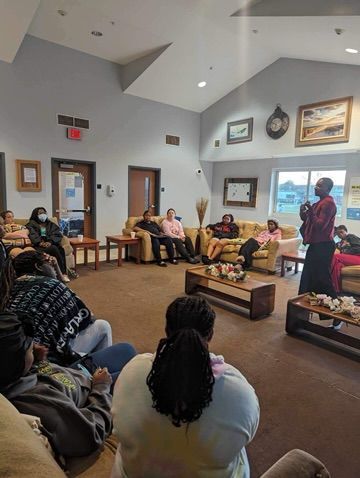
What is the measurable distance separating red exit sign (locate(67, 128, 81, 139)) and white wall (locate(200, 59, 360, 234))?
10.9ft

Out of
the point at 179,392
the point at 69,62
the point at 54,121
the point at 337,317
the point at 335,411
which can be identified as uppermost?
the point at 69,62

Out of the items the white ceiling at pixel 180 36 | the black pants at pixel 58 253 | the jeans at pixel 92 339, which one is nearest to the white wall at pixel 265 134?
the white ceiling at pixel 180 36

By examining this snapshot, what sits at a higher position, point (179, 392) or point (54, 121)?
point (54, 121)

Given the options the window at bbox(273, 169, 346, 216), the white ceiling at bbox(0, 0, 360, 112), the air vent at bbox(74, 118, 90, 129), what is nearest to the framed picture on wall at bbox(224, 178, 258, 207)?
the window at bbox(273, 169, 346, 216)

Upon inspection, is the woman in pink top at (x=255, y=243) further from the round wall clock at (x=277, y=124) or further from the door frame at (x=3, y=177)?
the door frame at (x=3, y=177)

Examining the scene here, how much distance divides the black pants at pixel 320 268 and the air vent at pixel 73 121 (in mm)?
5088

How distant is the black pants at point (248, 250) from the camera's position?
5547 mm

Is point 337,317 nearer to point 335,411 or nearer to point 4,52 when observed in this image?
point 335,411

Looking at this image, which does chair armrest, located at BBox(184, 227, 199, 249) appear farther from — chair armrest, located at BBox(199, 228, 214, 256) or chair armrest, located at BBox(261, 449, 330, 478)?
chair armrest, located at BBox(261, 449, 330, 478)

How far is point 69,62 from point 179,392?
6778 millimetres

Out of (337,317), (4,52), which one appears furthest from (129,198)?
(337,317)

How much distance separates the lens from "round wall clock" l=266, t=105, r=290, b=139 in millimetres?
6602

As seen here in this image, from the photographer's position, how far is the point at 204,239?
250 inches

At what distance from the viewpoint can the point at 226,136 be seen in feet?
25.5
